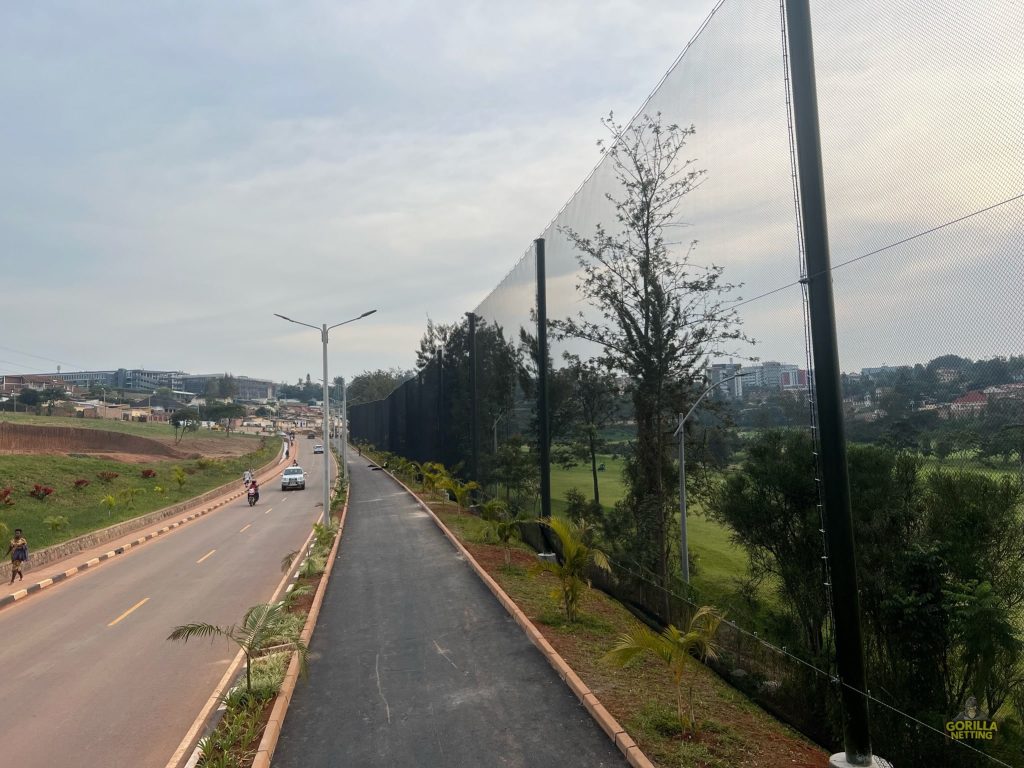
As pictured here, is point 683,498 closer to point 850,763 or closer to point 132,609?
point 850,763

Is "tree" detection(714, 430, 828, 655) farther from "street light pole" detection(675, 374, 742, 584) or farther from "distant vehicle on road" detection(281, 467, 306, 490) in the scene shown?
"distant vehicle on road" detection(281, 467, 306, 490)

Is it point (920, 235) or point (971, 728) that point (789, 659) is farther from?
point (920, 235)

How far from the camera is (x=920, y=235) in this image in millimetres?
5145

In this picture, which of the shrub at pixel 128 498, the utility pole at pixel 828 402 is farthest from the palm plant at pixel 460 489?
the utility pole at pixel 828 402

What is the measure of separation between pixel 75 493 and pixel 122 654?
23426 millimetres

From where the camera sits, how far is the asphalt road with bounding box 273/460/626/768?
19.5 ft

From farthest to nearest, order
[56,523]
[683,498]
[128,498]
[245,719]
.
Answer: [128,498] < [56,523] < [683,498] < [245,719]

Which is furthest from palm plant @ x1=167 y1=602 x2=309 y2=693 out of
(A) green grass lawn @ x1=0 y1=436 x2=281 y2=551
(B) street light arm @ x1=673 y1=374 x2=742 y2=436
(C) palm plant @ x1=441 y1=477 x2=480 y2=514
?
(C) palm plant @ x1=441 y1=477 x2=480 y2=514

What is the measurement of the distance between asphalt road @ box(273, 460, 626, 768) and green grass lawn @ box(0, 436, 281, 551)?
1310 centimetres

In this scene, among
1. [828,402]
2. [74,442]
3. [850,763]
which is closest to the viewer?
[850,763]

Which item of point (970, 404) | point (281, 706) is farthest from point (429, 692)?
point (970, 404)

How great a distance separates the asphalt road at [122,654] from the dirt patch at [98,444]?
32.7 metres

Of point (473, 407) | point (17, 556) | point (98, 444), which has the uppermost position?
point (473, 407)

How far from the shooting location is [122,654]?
9.84 meters
